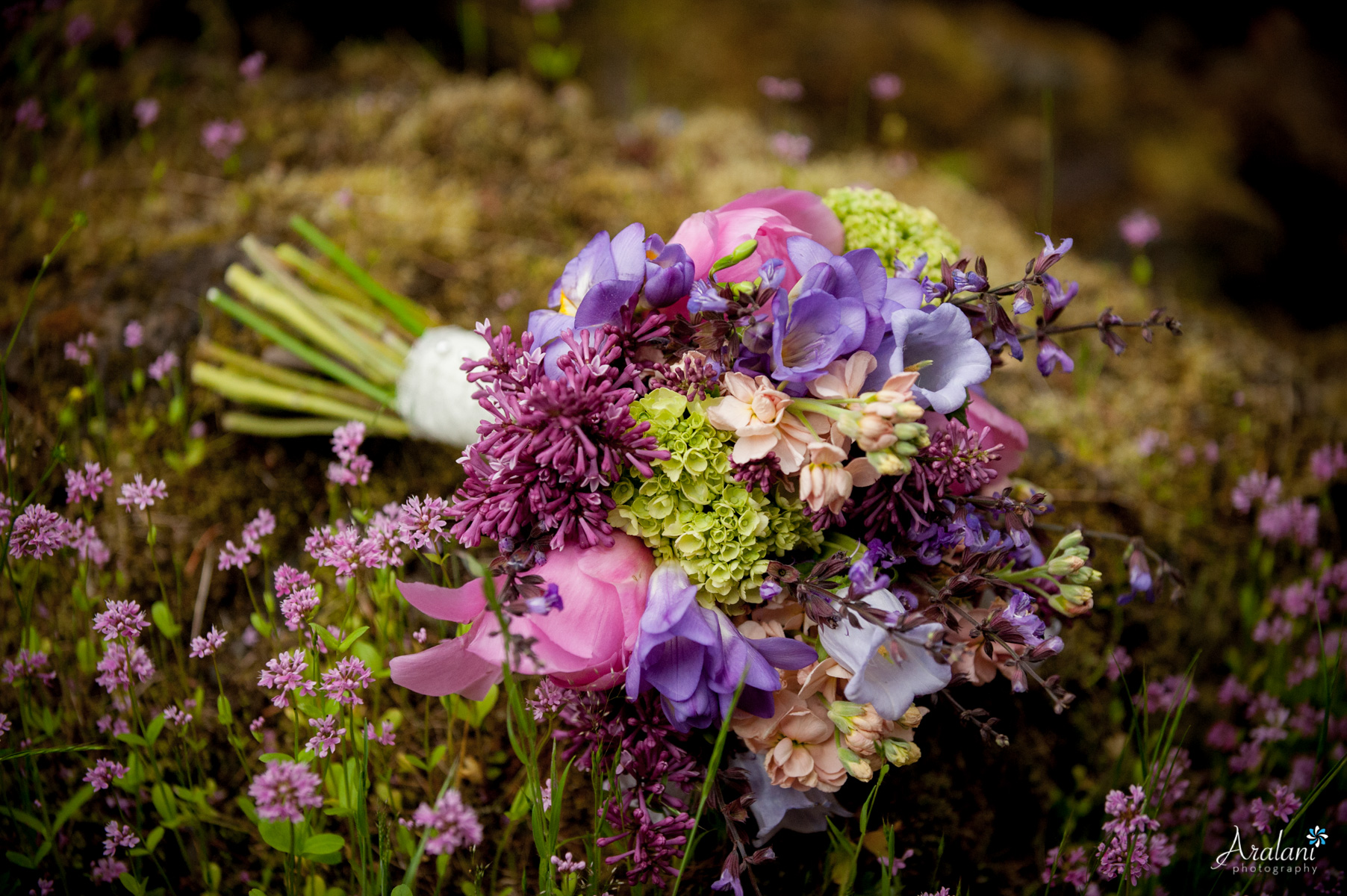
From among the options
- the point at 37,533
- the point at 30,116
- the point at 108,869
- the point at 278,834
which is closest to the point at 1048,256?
the point at 278,834

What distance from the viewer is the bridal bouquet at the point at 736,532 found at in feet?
2.91

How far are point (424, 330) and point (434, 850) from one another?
1.25 meters

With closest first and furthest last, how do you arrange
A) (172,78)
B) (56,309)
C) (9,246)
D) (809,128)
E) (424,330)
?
(424,330)
(56,309)
(9,246)
(172,78)
(809,128)

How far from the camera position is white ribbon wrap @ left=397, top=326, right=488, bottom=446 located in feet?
4.98

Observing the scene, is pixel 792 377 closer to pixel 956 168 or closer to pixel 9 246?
pixel 9 246

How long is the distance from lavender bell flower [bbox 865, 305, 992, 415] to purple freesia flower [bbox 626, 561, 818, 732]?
0.34 meters

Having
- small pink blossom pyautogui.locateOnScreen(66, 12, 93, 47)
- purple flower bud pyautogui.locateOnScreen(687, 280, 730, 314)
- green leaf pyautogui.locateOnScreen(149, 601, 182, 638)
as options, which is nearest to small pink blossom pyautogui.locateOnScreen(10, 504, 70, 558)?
green leaf pyautogui.locateOnScreen(149, 601, 182, 638)

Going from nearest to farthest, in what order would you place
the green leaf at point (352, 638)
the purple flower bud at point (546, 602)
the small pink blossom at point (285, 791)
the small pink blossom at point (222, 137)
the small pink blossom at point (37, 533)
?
the small pink blossom at point (285, 791)
the purple flower bud at point (546, 602)
the green leaf at point (352, 638)
the small pink blossom at point (37, 533)
the small pink blossom at point (222, 137)

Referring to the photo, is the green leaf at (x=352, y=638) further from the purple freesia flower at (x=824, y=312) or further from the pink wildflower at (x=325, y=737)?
the purple freesia flower at (x=824, y=312)

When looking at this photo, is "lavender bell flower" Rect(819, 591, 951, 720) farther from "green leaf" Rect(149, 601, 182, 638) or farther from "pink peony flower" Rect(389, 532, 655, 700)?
"green leaf" Rect(149, 601, 182, 638)

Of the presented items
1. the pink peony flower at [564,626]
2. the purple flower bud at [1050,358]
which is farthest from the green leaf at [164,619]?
the purple flower bud at [1050,358]

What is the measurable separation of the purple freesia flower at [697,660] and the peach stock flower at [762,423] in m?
0.19

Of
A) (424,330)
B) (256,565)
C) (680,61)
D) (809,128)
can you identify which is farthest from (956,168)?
(256,565)

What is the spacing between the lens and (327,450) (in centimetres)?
177
